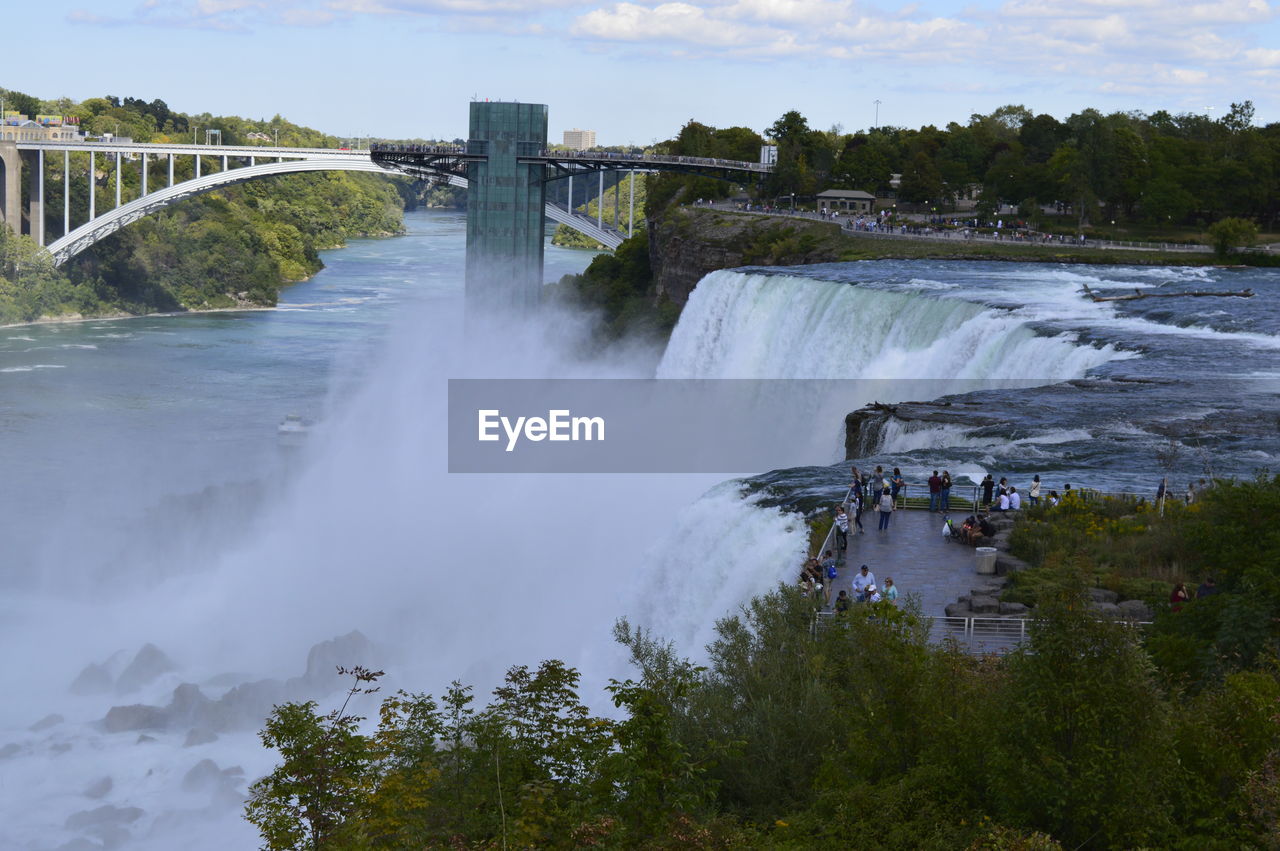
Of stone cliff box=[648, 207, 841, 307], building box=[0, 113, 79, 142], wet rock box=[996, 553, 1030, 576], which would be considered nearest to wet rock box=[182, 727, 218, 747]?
wet rock box=[996, 553, 1030, 576]

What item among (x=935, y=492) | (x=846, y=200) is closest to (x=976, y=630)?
(x=935, y=492)

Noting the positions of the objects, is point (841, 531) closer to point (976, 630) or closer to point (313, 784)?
point (976, 630)

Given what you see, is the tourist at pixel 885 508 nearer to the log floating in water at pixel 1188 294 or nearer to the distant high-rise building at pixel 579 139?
the log floating in water at pixel 1188 294

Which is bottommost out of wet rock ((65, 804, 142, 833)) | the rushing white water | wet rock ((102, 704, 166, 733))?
wet rock ((65, 804, 142, 833))

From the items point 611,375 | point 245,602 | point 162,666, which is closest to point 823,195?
point 611,375

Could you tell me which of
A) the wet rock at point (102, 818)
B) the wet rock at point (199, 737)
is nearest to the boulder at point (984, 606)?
the wet rock at point (102, 818)

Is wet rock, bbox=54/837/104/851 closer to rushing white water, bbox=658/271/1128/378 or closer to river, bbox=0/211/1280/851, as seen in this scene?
river, bbox=0/211/1280/851
